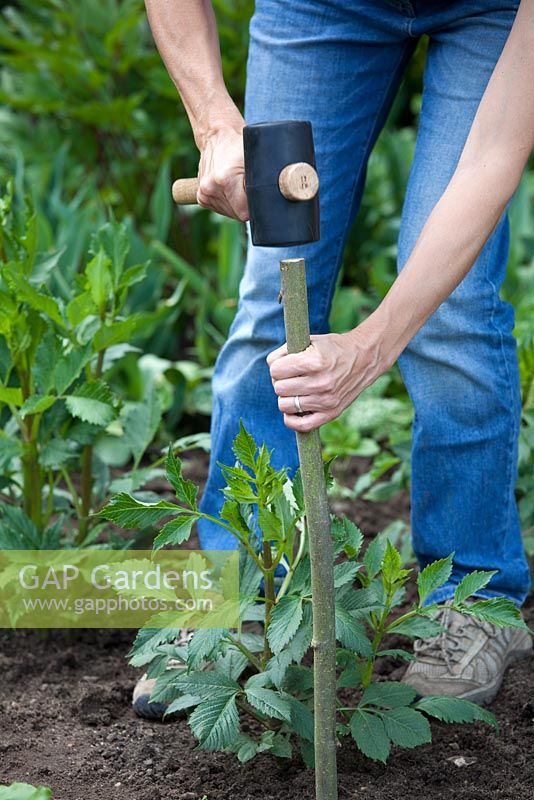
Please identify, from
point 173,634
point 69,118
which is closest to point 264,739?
point 173,634

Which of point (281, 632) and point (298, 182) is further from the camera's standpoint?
point (281, 632)

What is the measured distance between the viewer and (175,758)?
1653 mm

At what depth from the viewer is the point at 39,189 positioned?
363cm

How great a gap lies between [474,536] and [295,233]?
2.55 ft

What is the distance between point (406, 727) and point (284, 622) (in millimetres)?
240

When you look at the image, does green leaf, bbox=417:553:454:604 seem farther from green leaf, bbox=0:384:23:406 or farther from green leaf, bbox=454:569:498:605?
green leaf, bbox=0:384:23:406

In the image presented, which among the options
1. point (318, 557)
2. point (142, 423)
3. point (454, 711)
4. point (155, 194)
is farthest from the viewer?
point (155, 194)

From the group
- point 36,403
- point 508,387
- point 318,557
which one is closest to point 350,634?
point 318,557

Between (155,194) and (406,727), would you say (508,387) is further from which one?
(155,194)

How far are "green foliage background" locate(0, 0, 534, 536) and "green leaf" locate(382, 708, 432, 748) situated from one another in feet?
4.12

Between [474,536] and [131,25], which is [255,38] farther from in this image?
[131,25]

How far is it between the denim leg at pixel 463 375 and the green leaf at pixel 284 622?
50 cm

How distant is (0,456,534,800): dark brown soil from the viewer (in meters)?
1.56

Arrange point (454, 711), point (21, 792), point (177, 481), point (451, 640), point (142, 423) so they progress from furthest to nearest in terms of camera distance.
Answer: point (142, 423)
point (451, 640)
point (454, 711)
point (177, 481)
point (21, 792)
